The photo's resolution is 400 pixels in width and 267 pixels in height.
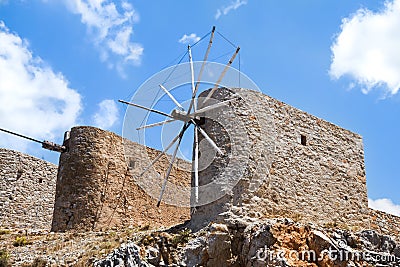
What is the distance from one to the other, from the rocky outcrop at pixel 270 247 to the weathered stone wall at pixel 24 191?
12.9 m

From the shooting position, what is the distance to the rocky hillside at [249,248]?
12.9 m

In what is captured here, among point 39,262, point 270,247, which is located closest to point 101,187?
point 39,262

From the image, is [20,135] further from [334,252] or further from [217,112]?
[334,252]

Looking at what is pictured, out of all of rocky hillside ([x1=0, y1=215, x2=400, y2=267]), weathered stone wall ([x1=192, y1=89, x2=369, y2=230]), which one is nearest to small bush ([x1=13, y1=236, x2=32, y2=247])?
rocky hillside ([x1=0, y1=215, x2=400, y2=267])

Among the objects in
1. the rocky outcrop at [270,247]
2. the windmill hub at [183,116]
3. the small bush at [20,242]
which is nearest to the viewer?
the rocky outcrop at [270,247]

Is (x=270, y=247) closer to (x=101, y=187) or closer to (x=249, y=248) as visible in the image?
(x=249, y=248)

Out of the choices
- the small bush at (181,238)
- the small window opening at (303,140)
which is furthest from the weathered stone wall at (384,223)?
the small bush at (181,238)

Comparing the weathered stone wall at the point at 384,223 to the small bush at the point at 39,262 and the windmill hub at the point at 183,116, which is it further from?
the small bush at the point at 39,262

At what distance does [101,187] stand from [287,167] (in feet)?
24.6

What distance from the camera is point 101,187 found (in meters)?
20.0

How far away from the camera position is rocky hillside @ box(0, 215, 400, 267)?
12.9m

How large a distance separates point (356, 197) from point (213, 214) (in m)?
6.44

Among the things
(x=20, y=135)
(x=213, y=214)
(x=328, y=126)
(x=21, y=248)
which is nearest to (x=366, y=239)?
(x=213, y=214)

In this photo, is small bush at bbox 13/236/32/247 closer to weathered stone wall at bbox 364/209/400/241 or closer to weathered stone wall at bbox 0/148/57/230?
weathered stone wall at bbox 0/148/57/230
